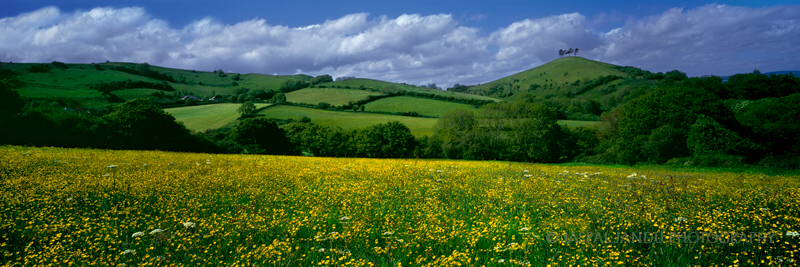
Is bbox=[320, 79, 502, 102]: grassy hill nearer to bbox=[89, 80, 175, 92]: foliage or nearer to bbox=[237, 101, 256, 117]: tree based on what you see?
bbox=[89, 80, 175, 92]: foliage

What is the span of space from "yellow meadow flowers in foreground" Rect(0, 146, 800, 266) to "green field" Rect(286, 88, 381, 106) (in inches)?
4441

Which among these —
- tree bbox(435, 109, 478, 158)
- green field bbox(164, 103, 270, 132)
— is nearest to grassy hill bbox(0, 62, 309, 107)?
green field bbox(164, 103, 270, 132)

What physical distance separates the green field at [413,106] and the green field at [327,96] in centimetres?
1025

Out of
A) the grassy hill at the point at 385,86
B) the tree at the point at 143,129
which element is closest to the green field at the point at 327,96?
the grassy hill at the point at 385,86

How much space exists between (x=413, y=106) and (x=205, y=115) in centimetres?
6103

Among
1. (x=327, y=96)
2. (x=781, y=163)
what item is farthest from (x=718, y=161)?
(x=327, y=96)

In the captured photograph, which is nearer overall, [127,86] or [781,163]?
[781,163]

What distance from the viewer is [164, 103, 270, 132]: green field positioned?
85375 millimetres

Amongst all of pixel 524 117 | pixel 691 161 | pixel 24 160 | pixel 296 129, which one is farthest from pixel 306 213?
→ pixel 296 129

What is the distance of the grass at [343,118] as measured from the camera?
8881 cm

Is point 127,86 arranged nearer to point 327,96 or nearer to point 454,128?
point 327,96

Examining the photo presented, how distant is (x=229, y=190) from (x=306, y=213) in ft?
11.7

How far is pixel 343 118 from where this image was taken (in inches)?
3826

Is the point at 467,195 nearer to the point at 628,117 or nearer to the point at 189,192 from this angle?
the point at 189,192
